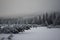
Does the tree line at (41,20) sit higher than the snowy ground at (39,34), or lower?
higher

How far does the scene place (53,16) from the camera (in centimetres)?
180

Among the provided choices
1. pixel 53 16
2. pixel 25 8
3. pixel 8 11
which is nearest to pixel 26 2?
pixel 25 8

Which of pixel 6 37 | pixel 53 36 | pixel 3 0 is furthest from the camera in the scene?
pixel 3 0

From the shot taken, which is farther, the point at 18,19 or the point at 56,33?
the point at 18,19

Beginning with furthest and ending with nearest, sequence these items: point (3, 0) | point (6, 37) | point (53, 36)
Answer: point (3, 0), point (6, 37), point (53, 36)

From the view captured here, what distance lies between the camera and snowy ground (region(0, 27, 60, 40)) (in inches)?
68.4

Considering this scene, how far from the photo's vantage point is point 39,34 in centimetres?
179

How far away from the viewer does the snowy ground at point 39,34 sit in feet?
5.70

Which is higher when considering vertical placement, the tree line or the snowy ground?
the tree line

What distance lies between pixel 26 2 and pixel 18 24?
1.66 ft

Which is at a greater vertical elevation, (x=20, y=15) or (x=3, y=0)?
(x=3, y=0)

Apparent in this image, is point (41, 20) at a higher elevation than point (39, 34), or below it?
higher

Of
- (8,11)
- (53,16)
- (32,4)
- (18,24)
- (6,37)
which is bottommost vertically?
(6,37)

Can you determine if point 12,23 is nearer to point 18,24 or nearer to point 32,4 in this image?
point 18,24
